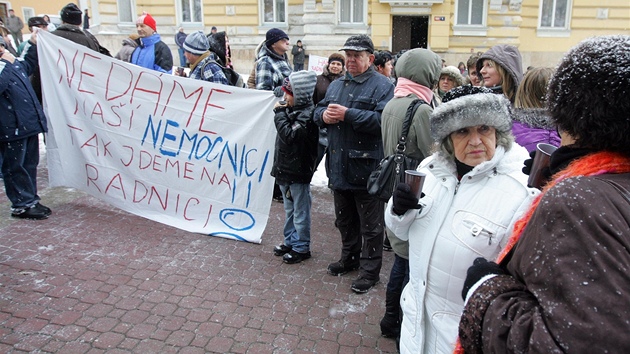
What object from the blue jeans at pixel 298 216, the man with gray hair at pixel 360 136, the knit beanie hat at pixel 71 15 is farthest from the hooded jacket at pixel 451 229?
the knit beanie hat at pixel 71 15

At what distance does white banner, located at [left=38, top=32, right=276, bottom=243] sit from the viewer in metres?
4.78

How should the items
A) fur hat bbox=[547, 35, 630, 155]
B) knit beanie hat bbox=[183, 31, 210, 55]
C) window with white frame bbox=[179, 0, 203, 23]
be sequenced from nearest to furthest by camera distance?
1. fur hat bbox=[547, 35, 630, 155]
2. knit beanie hat bbox=[183, 31, 210, 55]
3. window with white frame bbox=[179, 0, 203, 23]

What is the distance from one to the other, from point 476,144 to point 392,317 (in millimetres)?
1631


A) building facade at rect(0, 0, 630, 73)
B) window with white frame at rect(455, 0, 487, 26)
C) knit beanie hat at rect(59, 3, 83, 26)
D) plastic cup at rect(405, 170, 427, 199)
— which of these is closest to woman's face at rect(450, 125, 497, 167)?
plastic cup at rect(405, 170, 427, 199)

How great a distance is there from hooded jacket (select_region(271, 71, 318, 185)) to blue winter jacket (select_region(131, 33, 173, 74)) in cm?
345

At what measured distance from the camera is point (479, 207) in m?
1.97

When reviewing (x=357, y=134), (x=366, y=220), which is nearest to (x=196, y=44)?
(x=357, y=134)

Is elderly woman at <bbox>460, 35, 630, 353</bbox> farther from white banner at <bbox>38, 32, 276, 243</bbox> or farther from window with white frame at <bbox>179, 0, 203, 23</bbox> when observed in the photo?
window with white frame at <bbox>179, 0, 203, 23</bbox>

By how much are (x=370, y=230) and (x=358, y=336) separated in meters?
0.90

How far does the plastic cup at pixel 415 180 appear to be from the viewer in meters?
1.99

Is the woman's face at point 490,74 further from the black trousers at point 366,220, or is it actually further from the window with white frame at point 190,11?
the window with white frame at point 190,11

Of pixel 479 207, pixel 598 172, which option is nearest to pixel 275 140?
pixel 479 207

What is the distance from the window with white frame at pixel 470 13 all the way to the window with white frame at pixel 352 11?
3990 millimetres

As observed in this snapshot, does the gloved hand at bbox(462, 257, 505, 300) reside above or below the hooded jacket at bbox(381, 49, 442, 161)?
below
